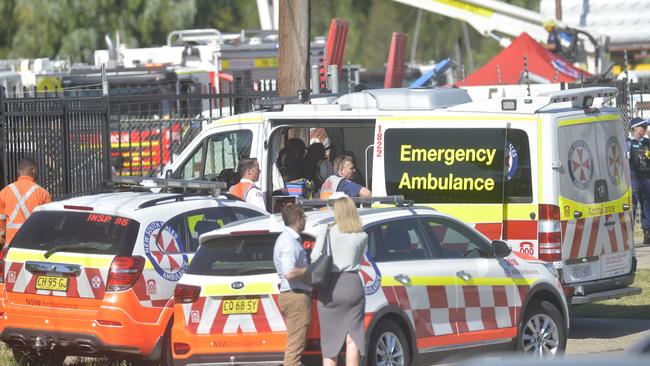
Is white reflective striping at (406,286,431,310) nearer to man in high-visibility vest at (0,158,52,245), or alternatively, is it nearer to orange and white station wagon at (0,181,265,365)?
orange and white station wagon at (0,181,265,365)

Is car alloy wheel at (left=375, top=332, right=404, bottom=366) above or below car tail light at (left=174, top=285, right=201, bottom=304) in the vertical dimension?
below

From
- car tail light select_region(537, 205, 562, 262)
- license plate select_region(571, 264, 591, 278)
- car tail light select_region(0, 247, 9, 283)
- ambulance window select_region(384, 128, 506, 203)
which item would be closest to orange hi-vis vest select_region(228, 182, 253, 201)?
ambulance window select_region(384, 128, 506, 203)

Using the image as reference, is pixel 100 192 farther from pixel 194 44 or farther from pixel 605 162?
pixel 194 44

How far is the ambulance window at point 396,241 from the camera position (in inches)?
394

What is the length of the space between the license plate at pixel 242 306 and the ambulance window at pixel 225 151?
4.96 metres

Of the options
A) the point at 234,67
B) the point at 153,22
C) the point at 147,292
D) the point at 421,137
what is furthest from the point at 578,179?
the point at 153,22

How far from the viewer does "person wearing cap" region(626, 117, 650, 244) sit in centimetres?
2028

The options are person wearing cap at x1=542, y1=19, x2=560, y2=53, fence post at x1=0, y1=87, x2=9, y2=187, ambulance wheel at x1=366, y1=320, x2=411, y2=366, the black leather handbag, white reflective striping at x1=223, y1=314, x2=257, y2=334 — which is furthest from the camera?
person wearing cap at x1=542, y1=19, x2=560, y2=53

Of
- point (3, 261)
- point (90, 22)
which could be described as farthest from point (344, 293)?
point (90, 22)

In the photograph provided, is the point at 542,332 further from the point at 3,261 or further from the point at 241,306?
the point at 3,261

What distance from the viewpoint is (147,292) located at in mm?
10617

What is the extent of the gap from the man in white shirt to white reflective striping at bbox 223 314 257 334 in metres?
0.30

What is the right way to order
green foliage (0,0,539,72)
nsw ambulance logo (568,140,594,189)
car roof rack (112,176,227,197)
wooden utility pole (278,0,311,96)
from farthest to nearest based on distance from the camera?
green foliage (0,0,539,72), wooden utility pole (278,0,311,96), nsw ambulance logo (568,140,594,189), car roof rack (112,176,227,197)

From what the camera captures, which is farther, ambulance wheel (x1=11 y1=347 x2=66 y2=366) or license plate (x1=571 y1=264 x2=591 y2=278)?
license plate (x1=571 y1=264 x2=591 y2=278)
